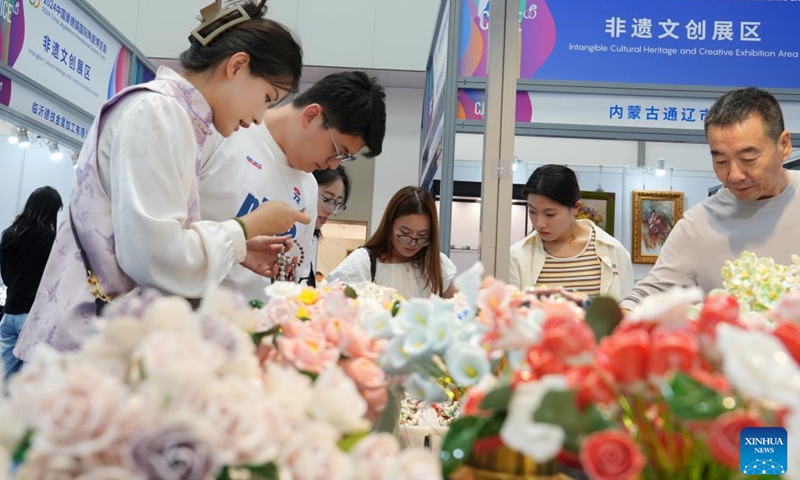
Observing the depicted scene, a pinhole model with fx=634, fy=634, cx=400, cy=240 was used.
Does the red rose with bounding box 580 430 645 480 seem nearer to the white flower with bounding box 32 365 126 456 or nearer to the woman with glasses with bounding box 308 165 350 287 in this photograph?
the white flower with bounding box 32 365 126 456

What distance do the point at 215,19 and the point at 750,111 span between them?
4.19 feet

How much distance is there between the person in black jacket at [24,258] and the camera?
353 centimetres

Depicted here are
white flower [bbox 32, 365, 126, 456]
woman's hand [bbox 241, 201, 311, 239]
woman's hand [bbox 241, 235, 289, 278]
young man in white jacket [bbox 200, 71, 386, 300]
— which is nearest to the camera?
white flower [bbox 32, 365, 126, 456]

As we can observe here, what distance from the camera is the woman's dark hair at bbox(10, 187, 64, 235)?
3.66 meters

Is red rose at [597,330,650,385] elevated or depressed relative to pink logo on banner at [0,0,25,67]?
depressed

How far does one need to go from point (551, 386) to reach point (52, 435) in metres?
0.26

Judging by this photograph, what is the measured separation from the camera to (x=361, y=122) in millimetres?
1703

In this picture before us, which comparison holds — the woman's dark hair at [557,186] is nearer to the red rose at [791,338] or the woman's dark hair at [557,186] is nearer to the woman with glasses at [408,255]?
the woman with glasses at [408,255]

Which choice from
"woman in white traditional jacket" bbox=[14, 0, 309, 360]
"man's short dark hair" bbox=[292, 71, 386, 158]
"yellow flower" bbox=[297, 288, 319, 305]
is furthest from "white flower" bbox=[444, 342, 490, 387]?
"man's short dark hair" bbox=[292, 71, 386, 158]

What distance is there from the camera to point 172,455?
32 centimetres

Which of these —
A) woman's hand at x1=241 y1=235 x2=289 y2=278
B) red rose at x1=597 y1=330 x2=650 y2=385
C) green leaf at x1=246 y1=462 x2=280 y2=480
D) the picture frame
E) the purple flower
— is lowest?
green leaf at x1=246 y1=462 x2=280 y2=480

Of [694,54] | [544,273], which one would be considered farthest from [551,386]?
[694,54]

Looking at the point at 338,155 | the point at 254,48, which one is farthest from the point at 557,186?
the point at 254,48

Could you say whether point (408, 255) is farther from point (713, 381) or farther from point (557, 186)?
point (713, 381)
